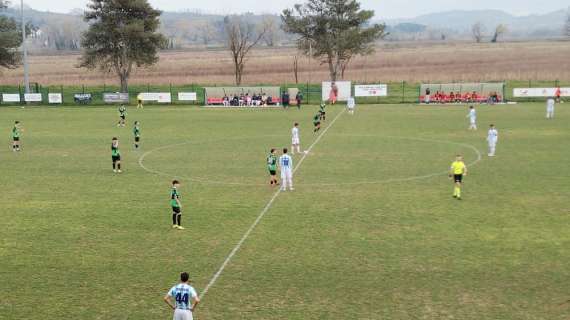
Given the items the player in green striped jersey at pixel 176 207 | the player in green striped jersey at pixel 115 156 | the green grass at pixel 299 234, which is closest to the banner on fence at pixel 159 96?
the green grass at pixel 299 234

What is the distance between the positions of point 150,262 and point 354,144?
842 inches

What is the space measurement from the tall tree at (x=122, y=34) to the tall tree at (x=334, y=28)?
682 inches

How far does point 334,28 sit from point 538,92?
25.8 m

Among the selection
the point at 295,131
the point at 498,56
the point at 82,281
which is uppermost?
the point at 498,56

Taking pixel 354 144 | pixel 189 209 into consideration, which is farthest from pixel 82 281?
pixel 354 144

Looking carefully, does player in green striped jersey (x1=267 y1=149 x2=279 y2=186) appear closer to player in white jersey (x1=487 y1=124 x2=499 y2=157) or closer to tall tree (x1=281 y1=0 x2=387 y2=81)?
player in white jersey (x1=487 y1=124 x2=499 y2=157)

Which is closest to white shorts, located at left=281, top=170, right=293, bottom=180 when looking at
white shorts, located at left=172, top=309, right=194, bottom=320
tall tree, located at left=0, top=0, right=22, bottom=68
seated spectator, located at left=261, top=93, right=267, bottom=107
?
white shorts, located at left=172, top=309, right=194, bottom=320

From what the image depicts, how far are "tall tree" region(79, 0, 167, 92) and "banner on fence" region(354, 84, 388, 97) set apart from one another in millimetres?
24527

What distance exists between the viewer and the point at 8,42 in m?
71.2

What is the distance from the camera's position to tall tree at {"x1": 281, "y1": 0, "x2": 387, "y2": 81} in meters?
74.6

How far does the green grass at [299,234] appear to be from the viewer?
42.5 ft

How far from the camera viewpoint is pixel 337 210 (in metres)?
20.2

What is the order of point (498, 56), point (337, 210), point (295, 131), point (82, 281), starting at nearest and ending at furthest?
point (82, 281) < point (337, 210) < point (295, 131) < point (498, 56)

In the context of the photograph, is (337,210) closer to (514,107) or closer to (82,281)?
(82,281)
